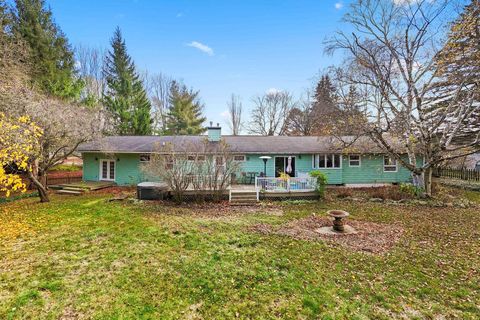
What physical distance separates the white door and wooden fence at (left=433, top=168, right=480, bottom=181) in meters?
26.3

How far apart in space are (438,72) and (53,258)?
635 inches

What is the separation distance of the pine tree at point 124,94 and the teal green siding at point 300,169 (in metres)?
10.5

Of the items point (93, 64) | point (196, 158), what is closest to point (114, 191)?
point (196, 158)

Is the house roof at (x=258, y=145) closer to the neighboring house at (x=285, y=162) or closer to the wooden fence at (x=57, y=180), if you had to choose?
the neighboring house at (x=285, y=162)

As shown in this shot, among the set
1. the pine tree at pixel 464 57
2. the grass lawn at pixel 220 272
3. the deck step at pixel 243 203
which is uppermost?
the pine tree at pixel 464 57

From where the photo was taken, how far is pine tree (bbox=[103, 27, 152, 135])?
2667 cm

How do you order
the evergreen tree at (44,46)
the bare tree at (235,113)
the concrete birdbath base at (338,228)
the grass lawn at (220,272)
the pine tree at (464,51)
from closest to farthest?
the grass lawn at (220,272), the concrete birdbath base at (338,228), the pine tree at (464,51), the evergreen tree at (44,46), the bare tree at (235,113)

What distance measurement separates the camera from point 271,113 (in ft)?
113

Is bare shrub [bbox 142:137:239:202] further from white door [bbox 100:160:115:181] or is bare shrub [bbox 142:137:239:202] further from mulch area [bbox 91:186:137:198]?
white door [bbox 100:160:115:181]

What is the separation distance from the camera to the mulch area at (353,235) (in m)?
6.31

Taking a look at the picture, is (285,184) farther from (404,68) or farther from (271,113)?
(271,113)

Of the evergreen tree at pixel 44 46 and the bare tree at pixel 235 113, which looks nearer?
the evergreen tree at pixel 44 46

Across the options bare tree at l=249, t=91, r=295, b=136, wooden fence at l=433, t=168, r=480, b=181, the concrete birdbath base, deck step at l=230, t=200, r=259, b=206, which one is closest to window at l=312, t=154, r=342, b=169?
deck step at l=230, t=200, r=259, b=206

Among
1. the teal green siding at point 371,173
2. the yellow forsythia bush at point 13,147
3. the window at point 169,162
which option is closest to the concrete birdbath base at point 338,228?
the window at point 169,162
